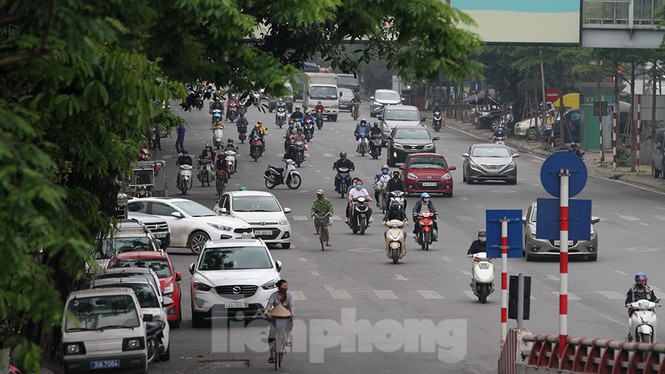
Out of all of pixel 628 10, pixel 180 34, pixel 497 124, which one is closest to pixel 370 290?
pixel 180 34

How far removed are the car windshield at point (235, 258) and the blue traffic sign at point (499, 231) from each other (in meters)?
7.12

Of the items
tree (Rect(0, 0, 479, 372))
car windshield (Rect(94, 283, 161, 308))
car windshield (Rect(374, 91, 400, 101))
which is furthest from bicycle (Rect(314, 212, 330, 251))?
car windshield (Rect(374, 91, 400, 101))

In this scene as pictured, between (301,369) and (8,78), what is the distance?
928cm

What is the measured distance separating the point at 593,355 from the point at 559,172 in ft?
7.43

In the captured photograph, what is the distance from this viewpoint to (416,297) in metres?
27.5

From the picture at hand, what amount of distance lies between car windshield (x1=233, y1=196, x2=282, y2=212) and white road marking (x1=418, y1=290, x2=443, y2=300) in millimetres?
9399

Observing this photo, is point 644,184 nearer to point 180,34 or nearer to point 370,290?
point 370,290

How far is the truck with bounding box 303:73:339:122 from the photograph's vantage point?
293ft

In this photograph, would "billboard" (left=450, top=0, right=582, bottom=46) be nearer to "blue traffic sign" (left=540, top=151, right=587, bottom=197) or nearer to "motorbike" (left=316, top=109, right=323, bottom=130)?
"blue traffic sign" (left=540, top=151, right=587, bottom=197)

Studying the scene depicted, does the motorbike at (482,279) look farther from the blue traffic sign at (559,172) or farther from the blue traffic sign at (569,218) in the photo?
the blue traffic sign at (559,172)

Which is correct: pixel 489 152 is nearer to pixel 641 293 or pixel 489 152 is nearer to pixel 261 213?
pixel 261 213

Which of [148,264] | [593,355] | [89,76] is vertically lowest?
[148,264]

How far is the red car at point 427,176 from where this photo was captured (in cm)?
4850

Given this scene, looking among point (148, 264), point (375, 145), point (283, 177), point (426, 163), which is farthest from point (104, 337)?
point (375, 145)
